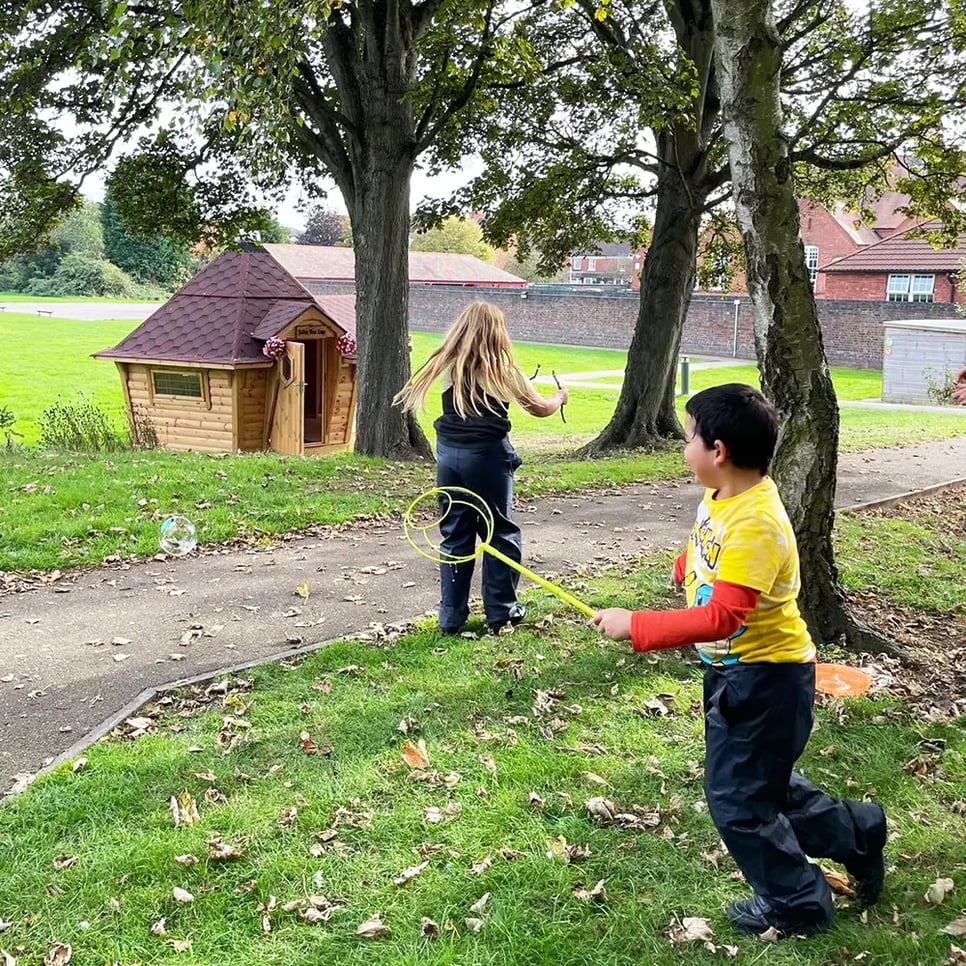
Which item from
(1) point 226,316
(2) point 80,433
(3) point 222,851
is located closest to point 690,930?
(3) point 222,851

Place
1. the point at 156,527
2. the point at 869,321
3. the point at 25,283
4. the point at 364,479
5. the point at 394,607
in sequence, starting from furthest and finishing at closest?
the point at 25,283 → the point at 869,321 → the point at 364,479 → the point at 156,527 → the point at 394,607

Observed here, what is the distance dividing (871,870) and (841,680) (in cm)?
212

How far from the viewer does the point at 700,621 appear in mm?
3125

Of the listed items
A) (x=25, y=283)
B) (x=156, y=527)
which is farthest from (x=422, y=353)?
(x=25, y=283)

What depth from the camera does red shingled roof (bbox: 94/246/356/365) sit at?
20828 mm

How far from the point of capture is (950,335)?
102 ft

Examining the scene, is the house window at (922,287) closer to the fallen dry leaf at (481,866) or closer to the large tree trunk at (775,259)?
the large tree trunk at (775,259)

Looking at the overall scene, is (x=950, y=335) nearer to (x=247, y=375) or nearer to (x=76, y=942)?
(x=247, y=375)

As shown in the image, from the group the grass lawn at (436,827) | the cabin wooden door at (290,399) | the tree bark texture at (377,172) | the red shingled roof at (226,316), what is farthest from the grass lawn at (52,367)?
the grass lawn at (436,827)

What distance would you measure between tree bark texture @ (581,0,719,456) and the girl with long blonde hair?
10216mm

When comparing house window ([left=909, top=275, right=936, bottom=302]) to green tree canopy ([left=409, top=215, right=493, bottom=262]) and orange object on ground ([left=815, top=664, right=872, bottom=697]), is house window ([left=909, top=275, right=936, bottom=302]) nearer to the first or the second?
green tree canopy ([left=409, top=215, right=493, bottom=262])

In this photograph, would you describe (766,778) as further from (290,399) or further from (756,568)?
(290,399)

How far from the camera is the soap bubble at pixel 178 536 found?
794 cm

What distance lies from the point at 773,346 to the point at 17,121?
13025 mm
